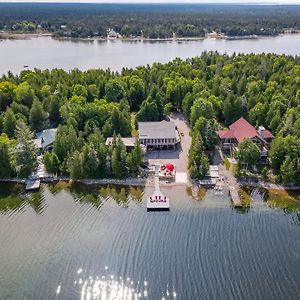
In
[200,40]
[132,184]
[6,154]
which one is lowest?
[200,40]

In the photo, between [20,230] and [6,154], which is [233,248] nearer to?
[20,230]

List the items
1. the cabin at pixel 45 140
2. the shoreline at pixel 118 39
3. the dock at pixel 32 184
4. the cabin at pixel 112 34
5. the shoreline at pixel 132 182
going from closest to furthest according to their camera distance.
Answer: the dock at pixel 32 184 < the shoreline at pixel 132 182 < the cabin at pixel 45 140 < the shoreline at pixel 118 39 < the cabin at pixel 112 34

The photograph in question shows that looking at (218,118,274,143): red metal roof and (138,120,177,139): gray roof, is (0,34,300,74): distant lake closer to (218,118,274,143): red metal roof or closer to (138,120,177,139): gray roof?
(138,120,177,139): gray roof

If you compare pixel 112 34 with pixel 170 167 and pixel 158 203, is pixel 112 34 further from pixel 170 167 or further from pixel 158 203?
pixel 158 203

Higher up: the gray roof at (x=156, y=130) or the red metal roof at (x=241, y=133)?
the red metal roof at (x=241, y=133)

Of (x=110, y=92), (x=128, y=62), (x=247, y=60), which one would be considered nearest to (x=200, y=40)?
(x=128, y=62)

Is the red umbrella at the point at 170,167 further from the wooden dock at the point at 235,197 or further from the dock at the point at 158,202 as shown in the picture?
the wooden dock at the point at 235,197

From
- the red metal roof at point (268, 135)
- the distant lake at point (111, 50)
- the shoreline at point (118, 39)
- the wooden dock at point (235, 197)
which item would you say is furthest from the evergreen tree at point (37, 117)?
the shoreline at point (118, 39)

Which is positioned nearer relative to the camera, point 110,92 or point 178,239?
point 178,239
